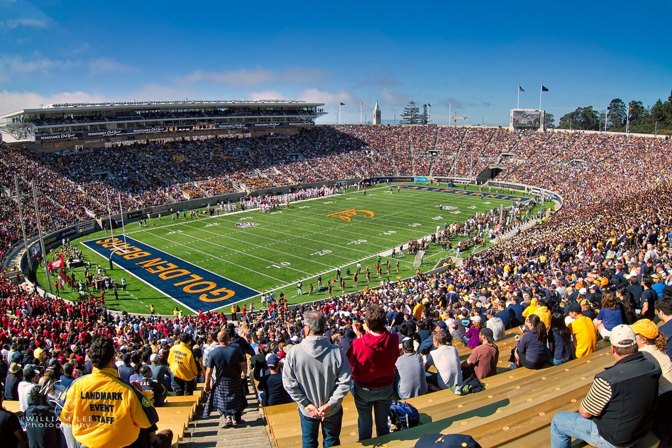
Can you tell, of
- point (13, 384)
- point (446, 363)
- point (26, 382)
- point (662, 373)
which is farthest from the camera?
point (13, 384)

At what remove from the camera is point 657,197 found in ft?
96.4

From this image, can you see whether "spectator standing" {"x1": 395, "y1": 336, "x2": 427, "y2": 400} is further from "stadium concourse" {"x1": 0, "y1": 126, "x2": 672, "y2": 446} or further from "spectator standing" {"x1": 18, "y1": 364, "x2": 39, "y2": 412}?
"spectator standing" {"x1": 18, "y1": 364, "x2": 39, "y2": 412}

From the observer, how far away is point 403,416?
4.63 m

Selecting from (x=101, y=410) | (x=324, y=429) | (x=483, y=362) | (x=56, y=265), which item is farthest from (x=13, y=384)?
(x=56, y=265)

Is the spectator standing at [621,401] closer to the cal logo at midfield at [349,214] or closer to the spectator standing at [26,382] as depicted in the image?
the spectator standing at [26,382]

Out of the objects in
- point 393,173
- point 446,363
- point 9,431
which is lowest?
point 446,363

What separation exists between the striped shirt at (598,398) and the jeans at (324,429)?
204cm

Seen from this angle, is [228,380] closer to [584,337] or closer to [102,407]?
[102,407]

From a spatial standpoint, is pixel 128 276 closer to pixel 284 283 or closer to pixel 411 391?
pixel 284 283

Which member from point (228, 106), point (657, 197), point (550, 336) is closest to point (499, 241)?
point (657, 197)

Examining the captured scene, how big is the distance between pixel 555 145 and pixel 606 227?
47.0 meters

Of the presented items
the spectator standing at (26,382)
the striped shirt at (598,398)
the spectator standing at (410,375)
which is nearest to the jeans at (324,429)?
the spectator standing at (410,375)

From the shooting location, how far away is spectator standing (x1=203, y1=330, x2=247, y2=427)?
604 centimetres

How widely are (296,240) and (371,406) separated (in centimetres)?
3257
